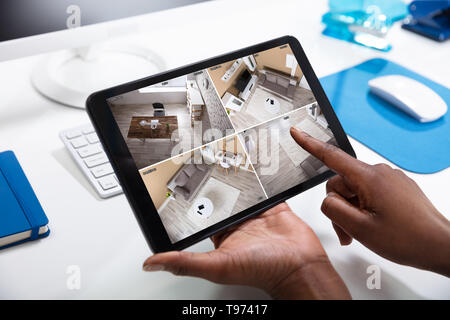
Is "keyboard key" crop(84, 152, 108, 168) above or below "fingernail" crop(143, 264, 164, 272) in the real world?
above

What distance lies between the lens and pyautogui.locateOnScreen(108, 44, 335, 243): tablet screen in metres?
0.50

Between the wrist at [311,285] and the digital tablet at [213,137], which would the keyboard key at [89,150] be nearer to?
the digital tablet at [213,137]

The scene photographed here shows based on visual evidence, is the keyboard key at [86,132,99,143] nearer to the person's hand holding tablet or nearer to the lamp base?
the lamp base

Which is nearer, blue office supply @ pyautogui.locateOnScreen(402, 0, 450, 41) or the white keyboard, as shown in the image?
the white keyboard

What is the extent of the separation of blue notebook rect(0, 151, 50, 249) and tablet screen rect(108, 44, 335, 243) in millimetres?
166

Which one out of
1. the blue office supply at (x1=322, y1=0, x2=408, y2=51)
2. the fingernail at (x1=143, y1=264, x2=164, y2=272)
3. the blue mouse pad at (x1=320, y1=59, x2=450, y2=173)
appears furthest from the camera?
the blue office supply at (x1=322, y1=0, x2=408, y2=51)

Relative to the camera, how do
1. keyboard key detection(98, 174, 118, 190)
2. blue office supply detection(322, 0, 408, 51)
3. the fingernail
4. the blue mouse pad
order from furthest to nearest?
blue office supply detection(322, 0, 408, 51), the blue mouse pad, keyboard key detection(98, 174, 118, 190), the fingernail

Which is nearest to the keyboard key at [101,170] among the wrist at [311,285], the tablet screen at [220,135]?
the tablet screen at [220,135]

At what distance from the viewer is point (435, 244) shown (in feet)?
1.63

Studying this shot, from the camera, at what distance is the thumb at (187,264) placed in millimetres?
438

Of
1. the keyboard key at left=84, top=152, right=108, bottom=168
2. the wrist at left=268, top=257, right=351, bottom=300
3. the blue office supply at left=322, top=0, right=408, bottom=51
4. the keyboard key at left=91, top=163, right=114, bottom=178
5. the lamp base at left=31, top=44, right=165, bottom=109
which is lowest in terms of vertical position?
the wrist at left=268, top=257, right=351, bottom=300

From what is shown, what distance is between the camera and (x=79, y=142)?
66 centimetres

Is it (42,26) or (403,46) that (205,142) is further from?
(403,46)

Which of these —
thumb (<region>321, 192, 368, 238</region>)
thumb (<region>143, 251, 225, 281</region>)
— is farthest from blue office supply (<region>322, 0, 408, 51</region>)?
thumb (<region>143, 251, 225, 281</region>)
